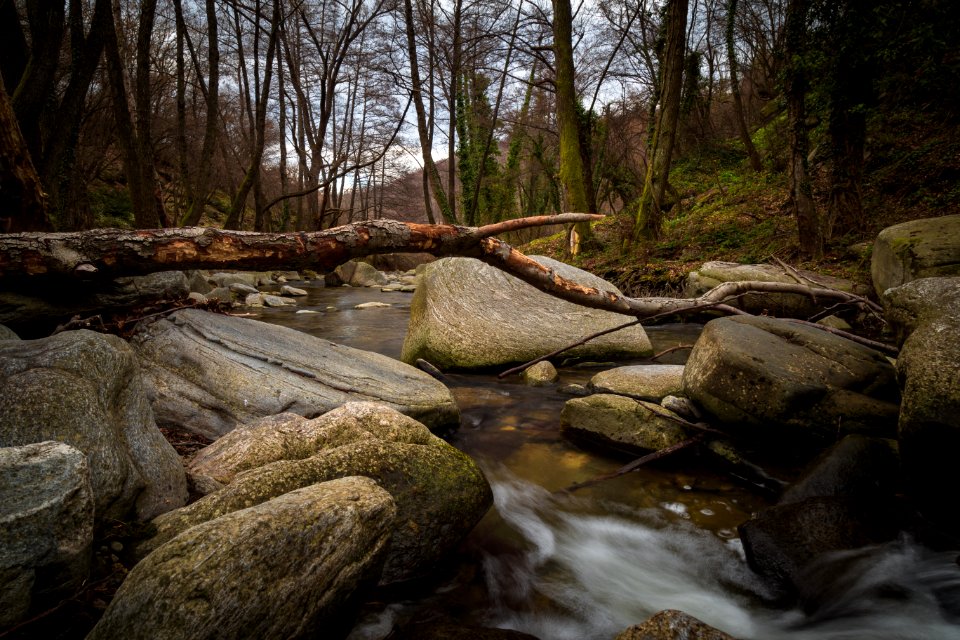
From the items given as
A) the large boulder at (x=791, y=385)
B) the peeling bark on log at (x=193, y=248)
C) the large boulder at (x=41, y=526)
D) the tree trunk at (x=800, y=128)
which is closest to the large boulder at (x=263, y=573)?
the large boulder at (x=41, y=526)

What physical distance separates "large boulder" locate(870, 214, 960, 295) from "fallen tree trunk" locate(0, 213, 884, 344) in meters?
4.67

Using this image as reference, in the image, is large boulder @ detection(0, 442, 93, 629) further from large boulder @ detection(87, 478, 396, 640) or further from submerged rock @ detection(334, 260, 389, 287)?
submerged rock @ detection(334, 260, 389, 287)

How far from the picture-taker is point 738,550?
2.44 metres

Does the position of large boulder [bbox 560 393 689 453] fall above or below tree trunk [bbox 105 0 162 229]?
below

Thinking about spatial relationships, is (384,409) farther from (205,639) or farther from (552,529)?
(205,639)

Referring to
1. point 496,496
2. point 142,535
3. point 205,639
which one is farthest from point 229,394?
point 205,639

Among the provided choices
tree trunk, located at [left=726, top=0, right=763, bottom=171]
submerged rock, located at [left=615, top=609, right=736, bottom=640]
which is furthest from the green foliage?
submerged rock, located at [left=615, top=609, right=736, bottom=640]

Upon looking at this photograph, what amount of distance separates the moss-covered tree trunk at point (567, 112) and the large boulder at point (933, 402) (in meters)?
9.64

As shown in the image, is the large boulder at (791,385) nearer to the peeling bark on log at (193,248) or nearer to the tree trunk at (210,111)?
the peeling bark on log at (193,248)

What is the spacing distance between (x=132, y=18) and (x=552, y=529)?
18228 millimetres

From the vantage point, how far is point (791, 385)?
2.77 m

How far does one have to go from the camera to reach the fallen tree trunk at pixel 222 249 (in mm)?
2842

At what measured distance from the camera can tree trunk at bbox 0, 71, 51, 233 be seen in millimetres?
3730

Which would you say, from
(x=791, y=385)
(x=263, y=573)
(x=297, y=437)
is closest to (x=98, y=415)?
(x=297, y=437)
